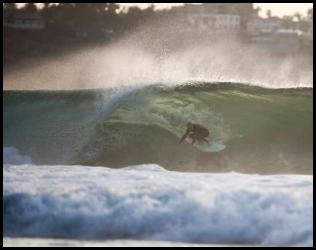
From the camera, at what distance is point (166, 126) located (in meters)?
18.4

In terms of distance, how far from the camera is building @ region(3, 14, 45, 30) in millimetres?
85169

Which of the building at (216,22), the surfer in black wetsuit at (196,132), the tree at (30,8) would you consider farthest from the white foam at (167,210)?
the tree at (30,8)

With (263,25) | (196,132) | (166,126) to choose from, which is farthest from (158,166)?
(263,25)

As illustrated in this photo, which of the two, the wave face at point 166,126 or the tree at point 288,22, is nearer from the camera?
the wave face at point 166,126

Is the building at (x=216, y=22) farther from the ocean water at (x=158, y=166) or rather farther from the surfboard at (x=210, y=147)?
the surfboard at (x=210, y=147)

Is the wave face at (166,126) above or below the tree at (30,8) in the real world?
above

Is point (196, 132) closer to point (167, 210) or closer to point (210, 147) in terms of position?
point (210, 147)

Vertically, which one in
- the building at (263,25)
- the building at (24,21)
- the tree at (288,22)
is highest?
the building at (24,21)

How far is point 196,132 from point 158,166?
2.52 meters

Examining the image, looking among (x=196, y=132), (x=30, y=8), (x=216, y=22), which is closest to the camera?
(x=196, y=132)

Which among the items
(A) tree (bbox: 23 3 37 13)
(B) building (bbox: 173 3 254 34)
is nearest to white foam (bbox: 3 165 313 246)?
(B) building (bbox: 173 3 254 34)

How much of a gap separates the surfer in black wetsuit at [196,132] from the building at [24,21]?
67.6 metres

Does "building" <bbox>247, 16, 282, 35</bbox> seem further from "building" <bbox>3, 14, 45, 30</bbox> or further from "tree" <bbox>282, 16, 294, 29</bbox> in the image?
"building" <bbox>3, 14, 45, 30</bbox>

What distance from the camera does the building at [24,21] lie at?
3353 inches
